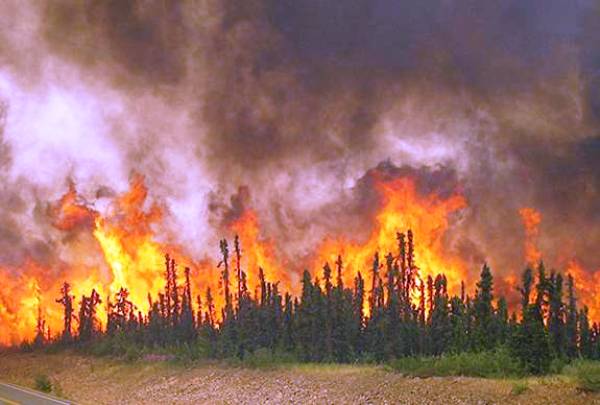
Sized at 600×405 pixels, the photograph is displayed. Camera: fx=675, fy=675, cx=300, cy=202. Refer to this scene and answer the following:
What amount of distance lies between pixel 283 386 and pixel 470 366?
10.1 metres

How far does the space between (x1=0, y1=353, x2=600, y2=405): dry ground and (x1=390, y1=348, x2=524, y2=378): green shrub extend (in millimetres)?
873

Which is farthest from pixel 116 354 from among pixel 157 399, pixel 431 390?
pixel 431 390

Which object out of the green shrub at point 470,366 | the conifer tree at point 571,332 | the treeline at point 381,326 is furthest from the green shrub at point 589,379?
the conifer tree at point 571,332

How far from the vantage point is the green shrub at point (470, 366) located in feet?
98.0

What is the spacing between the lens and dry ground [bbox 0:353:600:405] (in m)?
26.1

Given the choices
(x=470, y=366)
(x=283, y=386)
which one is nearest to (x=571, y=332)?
(x=470, y=366)

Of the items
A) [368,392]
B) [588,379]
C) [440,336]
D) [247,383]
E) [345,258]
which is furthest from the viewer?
[345,258]

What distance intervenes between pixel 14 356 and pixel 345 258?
41923mm

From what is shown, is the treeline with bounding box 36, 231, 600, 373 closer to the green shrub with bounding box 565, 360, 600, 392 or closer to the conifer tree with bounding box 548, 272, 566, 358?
the conifer tree with bounding box 548, 272, 566, 358

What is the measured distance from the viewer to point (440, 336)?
51344mm

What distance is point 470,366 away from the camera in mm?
31047

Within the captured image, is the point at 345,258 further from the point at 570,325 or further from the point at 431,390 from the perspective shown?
the point at 431,390

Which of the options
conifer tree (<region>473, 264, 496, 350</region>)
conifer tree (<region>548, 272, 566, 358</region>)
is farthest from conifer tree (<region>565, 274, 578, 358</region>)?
conifer tree (<region>473, 264, 496, 350</region>)

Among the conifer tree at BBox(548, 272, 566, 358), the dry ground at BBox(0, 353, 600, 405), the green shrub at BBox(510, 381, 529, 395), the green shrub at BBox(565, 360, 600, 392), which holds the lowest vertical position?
the dry ground at BBox(0, 353, 600, 405)
